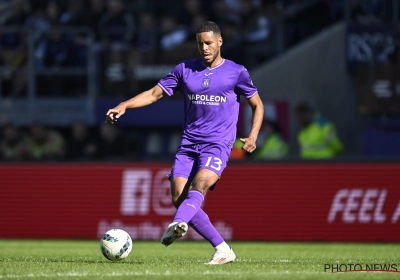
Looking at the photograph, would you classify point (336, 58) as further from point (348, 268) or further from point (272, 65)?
point (348, 268)

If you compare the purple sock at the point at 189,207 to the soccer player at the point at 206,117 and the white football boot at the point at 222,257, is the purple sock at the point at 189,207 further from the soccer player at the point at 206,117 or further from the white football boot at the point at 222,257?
the white football boot at the point at 222,257

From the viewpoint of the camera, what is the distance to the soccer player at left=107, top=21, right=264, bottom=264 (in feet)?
28.2

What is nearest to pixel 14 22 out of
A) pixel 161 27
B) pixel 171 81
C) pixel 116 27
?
pixel 116 27

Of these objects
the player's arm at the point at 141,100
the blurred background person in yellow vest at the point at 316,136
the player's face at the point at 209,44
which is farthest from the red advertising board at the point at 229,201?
the player's face at the point at 209,44

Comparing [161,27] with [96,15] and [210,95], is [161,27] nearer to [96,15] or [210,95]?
[96,15]

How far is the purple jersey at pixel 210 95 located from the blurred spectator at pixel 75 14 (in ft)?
32.5

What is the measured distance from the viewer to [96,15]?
60.5 ft

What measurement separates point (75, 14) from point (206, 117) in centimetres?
1052

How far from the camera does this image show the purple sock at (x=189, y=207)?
8078mm

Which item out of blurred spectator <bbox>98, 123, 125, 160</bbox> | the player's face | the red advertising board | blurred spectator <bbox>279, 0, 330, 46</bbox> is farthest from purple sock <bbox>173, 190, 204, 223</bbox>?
blurred spectator <bbox>279, 0, 330, 46</bbox>

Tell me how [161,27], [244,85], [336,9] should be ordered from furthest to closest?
[161,27]
[336,9]
[244,85]

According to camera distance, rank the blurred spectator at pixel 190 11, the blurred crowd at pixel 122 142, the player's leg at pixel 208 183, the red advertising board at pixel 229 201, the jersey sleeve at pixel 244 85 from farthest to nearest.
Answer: the blurred spectator at pixel 190 11
the blurred crowd at pixel 122 142
the red advertising board at pixel 229 201
the jersey sleeve at pixel 244 85
the player's leg at pixel 208 183

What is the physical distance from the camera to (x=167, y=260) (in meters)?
9.27

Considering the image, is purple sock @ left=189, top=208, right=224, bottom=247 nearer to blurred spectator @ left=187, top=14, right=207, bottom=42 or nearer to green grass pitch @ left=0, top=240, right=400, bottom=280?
green grass pitch @ left=0, top=240, right=400, bottom=280
